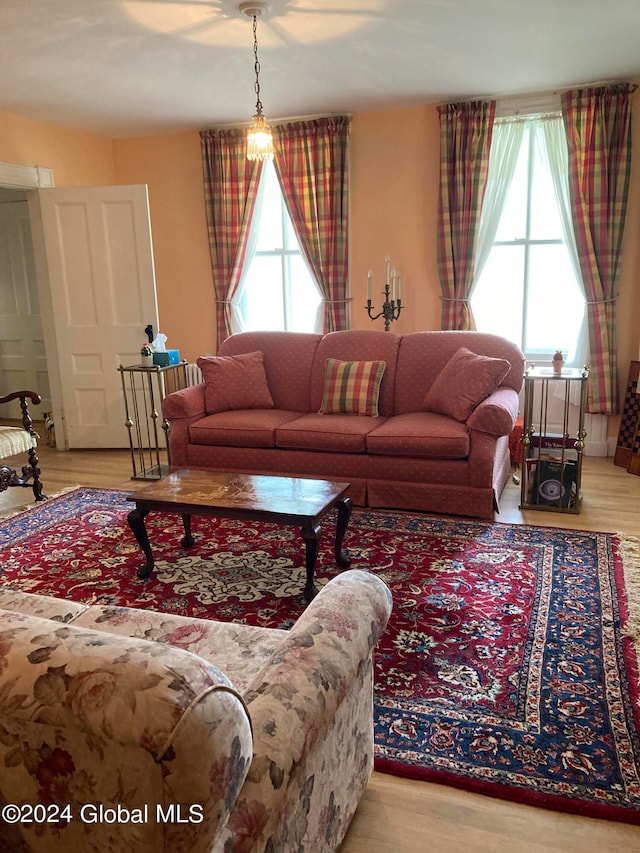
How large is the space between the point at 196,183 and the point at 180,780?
5.51 metres

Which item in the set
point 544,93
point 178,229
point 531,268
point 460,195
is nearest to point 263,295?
point 178,229

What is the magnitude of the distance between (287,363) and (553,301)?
216 cm

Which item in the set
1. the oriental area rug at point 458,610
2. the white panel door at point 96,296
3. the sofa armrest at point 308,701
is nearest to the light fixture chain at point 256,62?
the white panel door at point 96,296

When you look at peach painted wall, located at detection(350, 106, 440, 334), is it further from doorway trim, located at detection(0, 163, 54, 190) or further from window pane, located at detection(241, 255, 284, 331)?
doorway trim, located at detection(0, 163, 54, 190)

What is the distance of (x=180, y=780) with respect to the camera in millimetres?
826

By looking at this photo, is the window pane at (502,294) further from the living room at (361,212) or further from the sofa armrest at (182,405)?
the sofa armrest at (182,405)

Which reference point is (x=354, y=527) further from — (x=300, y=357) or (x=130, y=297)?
(x=130, y=297)

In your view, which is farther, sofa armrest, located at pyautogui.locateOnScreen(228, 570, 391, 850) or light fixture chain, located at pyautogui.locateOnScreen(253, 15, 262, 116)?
light fixture chain, located at pyautogui.locateOnScreen(253, 15, 262, 116)

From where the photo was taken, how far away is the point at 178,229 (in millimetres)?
5738

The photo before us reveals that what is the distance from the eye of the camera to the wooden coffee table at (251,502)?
2.61m

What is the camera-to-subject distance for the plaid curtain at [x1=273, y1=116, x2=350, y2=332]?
5.04 metres

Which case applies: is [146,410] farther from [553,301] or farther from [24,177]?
[553,301]

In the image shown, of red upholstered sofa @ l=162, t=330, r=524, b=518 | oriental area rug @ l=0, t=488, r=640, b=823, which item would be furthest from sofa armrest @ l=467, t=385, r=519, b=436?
oriental area rug @ l=0, t=488, r=640, b=823

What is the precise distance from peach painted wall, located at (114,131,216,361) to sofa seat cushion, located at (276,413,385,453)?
2.25 m
